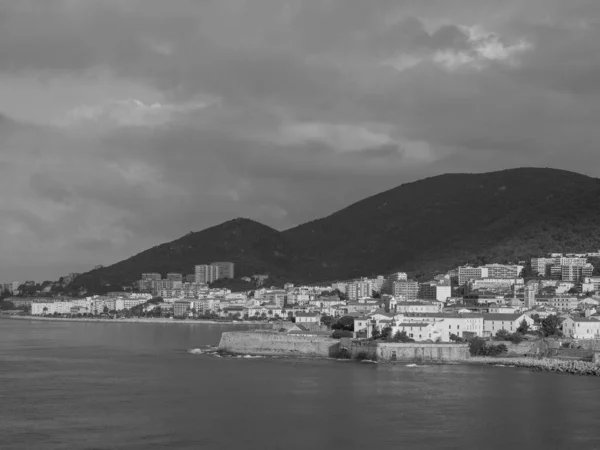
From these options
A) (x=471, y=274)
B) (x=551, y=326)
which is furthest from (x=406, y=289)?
(x=551, y=326)

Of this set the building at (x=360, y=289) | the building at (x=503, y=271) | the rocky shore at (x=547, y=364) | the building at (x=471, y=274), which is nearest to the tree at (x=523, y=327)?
the rocky shore at (x=547, y=364)

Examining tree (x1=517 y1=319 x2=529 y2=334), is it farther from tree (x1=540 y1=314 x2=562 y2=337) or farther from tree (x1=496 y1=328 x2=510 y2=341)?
tree (x1=496 y1=328 x2=510 y2=341)

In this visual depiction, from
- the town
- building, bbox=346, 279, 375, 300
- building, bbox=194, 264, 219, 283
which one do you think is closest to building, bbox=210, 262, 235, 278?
building, bbox=194, 264, 219, 283

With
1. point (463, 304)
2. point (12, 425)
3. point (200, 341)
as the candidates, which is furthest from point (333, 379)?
point (463, 304)

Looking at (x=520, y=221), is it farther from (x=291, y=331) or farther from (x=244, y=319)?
(x=291, y=331)

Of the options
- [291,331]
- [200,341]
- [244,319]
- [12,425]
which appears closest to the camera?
[12,425]
